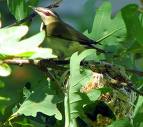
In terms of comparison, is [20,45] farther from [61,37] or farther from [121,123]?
[61,37]

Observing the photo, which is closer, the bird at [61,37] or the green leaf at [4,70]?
the green leaf at [4,70]

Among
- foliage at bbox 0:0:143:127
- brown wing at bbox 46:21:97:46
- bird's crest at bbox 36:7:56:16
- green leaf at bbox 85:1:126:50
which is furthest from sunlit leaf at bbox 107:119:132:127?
bird's crest at bbox 36:7:56:16

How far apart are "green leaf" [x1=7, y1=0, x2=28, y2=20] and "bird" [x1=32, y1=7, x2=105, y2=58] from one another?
0.13 feet

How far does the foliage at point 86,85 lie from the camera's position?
1.37m

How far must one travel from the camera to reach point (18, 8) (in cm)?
172

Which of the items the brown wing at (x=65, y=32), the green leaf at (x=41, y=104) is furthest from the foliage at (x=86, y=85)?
the brown wing at (x=65, y=32)

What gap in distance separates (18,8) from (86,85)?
1.04ft

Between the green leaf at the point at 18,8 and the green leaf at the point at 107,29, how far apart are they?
0.62 ft

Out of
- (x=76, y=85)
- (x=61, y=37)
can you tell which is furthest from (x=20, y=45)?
(x=61, y=37)

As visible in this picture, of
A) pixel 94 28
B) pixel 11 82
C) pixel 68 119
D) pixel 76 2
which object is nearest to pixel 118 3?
pixel 76 2

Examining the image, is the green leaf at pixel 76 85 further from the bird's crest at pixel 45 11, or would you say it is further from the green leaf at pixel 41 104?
the bird's crest at pixel 45 11

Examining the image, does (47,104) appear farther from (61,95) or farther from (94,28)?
(94,28)

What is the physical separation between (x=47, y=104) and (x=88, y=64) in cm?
14

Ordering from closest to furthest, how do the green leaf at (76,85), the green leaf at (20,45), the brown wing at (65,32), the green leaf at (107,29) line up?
the green leaf at (20,45)
the green leaf at (76,85)
the green leaf at (107,29)
the brown wing at (65,32)
